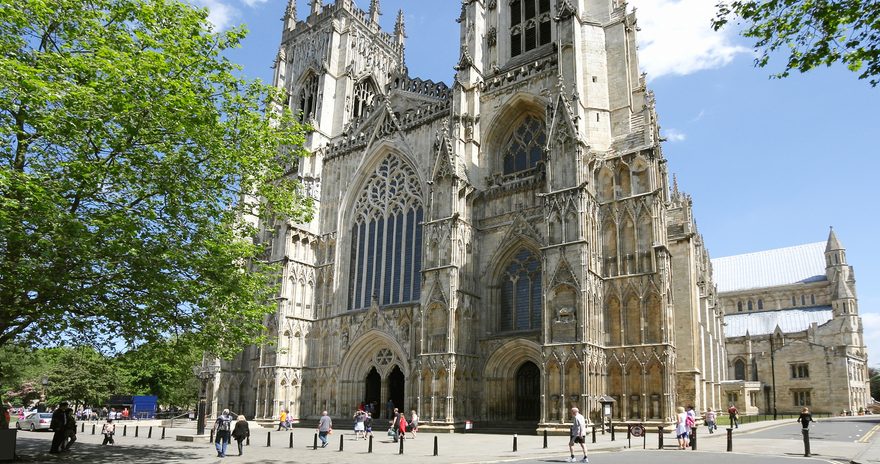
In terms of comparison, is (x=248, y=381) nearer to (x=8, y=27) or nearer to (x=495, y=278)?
(x=495, y=278)

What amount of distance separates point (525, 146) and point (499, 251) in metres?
6.07

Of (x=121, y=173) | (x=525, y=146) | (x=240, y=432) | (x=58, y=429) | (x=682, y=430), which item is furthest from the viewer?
(x=525, y=146)

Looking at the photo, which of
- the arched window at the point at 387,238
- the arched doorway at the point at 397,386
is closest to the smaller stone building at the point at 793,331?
the arched doorway at the point at 397,386

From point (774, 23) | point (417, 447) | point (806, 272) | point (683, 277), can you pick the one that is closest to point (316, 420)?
point (417, 447)

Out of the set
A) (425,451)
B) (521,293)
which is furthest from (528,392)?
(425,451)

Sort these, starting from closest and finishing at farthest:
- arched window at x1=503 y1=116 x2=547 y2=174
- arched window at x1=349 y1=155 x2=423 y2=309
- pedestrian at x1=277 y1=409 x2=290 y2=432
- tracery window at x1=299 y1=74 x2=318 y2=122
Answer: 1. pedestrian at x1=277 y1=409 x2=290 y2=432
2. arched window at x1=503 y1=116 x2=547 y2=174
3. arched window at x1=349 y1=155 x2=423 y2=309
4. tracery window at x1=299 y1=74 x2=318 y2=122

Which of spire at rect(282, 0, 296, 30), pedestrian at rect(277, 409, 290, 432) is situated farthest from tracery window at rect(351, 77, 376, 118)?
pedestrian at rect(277, 409, 290, 432)

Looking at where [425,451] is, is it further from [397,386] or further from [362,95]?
[362,95]

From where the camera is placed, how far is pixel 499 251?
2958 cm

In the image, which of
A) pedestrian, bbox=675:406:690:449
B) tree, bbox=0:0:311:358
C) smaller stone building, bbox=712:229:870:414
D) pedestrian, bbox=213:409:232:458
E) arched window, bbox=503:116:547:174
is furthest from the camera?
smaller stone building, bbox=712:229:870:414

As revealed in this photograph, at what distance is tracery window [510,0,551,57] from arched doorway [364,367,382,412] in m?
19.7

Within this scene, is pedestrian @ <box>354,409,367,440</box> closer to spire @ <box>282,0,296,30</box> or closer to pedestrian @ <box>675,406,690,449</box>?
pedestrian @ <box>675,406,690,449</box>

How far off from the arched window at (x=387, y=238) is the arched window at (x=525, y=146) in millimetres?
5513

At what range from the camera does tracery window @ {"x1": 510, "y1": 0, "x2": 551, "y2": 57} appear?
114ft
